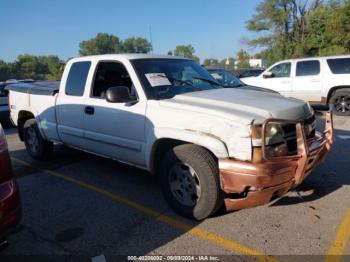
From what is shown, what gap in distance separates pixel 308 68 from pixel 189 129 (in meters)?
8.90

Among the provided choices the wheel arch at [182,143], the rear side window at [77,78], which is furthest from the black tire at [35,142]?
the wheel arch at [182,143]

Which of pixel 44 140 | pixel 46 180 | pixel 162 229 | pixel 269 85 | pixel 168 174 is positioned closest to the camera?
pixel 162 229

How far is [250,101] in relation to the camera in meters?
3.79

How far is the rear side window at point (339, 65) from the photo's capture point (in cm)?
1042

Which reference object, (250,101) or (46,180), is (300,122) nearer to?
(250,101)

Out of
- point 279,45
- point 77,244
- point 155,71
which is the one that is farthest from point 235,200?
point 279,45

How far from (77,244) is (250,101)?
237 cm

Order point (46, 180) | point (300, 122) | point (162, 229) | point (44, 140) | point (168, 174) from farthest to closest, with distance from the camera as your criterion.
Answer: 1. point (44, 140)
2. point (46, 180)
3. point (168, 174)
4. point (162, 229)
5. point (300, 122)

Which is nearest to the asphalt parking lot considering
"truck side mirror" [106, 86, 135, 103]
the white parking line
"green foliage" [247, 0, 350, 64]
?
the white parking line

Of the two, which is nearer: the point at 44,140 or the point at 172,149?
the point at 172,149

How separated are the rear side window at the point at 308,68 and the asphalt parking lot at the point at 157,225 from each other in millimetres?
6412

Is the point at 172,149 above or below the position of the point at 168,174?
above

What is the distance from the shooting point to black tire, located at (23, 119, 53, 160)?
246 inches

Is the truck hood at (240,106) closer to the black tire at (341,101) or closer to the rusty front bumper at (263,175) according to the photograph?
the rusty front bumper at (263,175)
